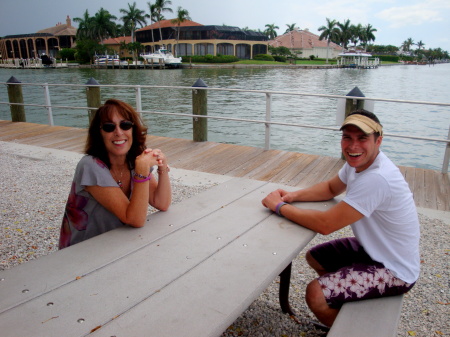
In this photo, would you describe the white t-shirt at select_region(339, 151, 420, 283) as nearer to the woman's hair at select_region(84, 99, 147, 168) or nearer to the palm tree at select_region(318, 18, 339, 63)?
the woman's hair at select_region(84, 99, 147, 168)

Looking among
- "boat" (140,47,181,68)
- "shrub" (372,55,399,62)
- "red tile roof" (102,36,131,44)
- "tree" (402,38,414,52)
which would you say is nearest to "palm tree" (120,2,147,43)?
"red tile roof" (102,36,131,44)

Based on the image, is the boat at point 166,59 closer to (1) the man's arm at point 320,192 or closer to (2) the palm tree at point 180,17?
(2) the palm tree at point 180,17

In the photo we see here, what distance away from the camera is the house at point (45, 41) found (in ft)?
319

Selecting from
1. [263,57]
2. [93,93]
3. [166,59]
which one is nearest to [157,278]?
[93,93]

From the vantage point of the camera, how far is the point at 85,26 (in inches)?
3364

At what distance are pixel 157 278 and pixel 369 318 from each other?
0.88m

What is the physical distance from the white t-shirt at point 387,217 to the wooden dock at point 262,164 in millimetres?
A: 2696

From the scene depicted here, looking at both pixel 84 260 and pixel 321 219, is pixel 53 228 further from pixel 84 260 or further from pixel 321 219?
pixel 321 219

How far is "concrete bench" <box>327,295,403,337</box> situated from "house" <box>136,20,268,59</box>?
7747 cm

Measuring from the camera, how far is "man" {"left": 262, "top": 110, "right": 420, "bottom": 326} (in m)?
1.75

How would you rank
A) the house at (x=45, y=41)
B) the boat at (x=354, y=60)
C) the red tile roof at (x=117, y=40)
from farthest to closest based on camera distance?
the house at (x=45, y=41) < the red tile roof at (x=117, y=40) < the boat at (x=354, y=60)

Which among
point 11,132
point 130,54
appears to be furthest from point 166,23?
point 11,132

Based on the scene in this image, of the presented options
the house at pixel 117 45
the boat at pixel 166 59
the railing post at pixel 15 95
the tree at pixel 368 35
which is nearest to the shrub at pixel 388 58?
the tree at pixel 368 35

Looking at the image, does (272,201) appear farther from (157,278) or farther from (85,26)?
(85,26)
